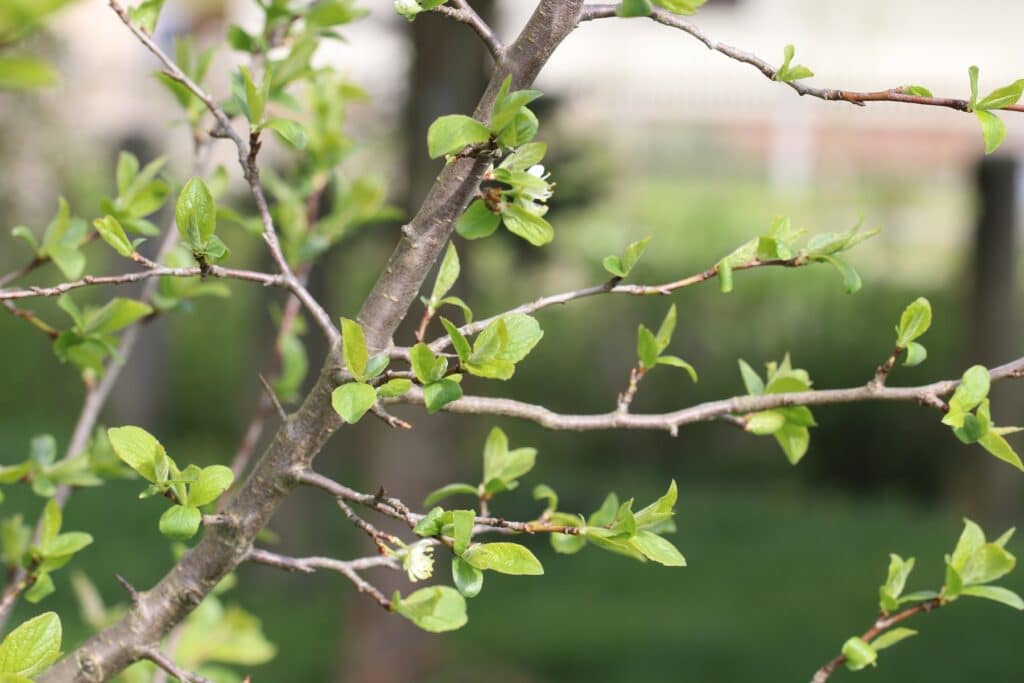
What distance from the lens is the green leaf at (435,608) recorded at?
710 millimetres

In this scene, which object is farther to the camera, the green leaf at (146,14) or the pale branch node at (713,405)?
the green leaf at (146,14)

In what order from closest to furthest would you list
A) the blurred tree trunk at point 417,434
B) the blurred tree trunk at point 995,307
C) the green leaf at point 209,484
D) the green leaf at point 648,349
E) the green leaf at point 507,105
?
1. the green leaf at point 507,105
2. the green leaf at point 209,484
3. the green leaf at point 648,349
4. the blurred tree trunk at point 417,434
5. the blurred tree trunk at point 995,307

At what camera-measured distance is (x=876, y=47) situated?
951cm

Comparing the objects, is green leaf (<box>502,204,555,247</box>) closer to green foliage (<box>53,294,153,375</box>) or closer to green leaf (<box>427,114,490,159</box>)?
green leaf (<box>427,114,490,159</box>)

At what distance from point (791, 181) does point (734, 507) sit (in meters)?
4.99

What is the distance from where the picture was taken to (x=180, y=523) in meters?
0.68

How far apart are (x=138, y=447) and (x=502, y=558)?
8.7 inches

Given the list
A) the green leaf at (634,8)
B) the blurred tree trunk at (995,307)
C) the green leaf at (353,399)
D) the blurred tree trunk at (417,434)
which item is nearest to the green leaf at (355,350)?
the green leaf at (353,399)

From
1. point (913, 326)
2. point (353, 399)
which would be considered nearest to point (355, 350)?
point (353, 399)

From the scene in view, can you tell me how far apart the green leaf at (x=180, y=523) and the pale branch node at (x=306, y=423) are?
6 centimetres

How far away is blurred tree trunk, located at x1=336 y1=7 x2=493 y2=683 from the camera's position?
9.38 ft

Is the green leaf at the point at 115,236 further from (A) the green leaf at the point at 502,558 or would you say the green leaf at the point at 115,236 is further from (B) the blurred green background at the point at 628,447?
(B) the blurred green background at the point at 628,447

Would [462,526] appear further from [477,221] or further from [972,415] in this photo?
[972,415]

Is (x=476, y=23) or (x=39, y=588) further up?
(x=476, y=23)
